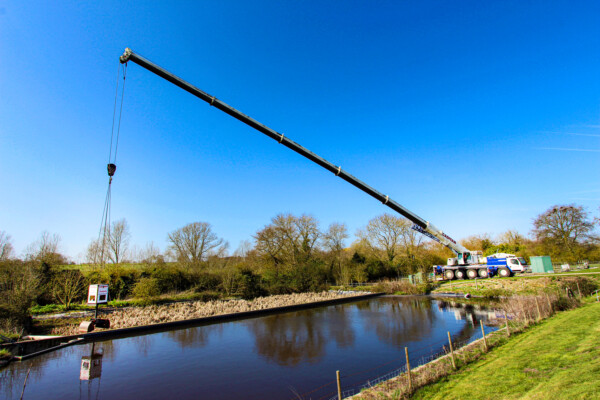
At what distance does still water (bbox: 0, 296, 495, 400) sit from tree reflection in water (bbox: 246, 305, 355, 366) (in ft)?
0.11

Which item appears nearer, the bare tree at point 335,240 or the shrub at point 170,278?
the shrub at point 170,278

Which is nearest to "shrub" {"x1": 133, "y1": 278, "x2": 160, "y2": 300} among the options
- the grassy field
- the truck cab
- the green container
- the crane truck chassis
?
the grassy field

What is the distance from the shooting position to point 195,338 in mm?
11195

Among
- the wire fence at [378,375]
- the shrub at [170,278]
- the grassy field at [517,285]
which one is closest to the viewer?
the wire fence at [378,375]

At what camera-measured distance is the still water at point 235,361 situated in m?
6.53

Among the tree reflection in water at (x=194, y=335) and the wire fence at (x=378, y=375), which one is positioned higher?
the tree reflection in water at (x=194, y=335)

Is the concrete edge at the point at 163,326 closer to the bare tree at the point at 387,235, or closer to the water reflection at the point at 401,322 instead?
the water reflection at the point at 401,322

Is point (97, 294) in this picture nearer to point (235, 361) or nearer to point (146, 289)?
point (235, 361)

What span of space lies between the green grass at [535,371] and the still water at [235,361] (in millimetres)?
1844

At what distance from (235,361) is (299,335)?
3.71 meters

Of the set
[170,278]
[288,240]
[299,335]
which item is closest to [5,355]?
[299,335]

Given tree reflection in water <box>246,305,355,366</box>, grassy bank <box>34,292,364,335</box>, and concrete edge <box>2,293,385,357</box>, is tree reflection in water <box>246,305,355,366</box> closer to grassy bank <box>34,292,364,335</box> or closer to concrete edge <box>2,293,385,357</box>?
concrete edge <box>2,293,385,357</box>

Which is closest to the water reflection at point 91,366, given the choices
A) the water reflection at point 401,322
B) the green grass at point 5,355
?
the green grass at point 5,355

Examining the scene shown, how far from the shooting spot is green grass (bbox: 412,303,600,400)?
4.86 m
